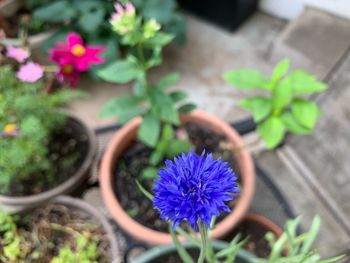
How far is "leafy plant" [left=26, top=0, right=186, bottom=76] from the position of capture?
55.6 inches

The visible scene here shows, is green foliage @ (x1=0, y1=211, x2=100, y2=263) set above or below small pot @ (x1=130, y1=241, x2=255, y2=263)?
below

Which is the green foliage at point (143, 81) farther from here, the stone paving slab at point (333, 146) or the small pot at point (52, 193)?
the stone paving slab at point (333, 146)

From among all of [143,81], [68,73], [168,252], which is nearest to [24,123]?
[68,73]

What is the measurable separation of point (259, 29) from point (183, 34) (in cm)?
42

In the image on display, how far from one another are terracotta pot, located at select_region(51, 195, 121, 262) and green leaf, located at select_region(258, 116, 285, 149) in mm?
454

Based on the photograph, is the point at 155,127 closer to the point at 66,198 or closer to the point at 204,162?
the point at 66,198

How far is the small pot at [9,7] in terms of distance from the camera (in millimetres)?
1500

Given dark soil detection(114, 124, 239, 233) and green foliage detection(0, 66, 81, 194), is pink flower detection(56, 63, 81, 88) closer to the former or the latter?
green foliage detection(0, 66, 81, 194)

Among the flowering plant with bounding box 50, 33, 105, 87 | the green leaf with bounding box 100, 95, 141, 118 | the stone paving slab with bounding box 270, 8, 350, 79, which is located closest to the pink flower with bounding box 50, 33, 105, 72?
the flowering plant with bounding box 50, 33, 105, 87

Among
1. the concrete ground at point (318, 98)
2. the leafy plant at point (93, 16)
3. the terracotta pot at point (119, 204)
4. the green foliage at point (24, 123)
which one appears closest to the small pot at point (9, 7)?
the leafy plant at point (93, 16)

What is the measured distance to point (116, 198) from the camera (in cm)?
107

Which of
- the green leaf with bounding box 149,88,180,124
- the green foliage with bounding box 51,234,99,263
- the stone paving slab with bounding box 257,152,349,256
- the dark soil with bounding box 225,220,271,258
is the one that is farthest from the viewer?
the stone paving slab with bounding box 257,152,349,256

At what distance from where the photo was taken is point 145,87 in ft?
3.19

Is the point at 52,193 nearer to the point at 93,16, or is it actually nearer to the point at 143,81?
the point at 143,81
